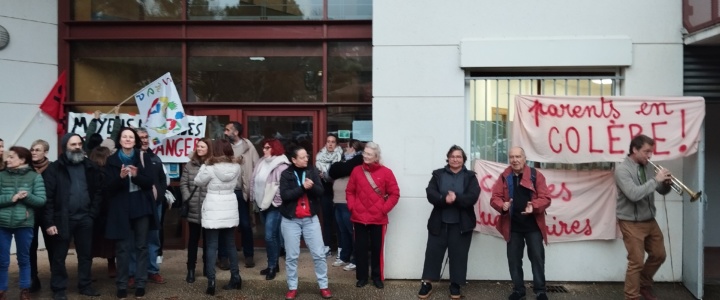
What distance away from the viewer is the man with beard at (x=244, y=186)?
834cm

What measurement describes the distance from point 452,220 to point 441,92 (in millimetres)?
1645

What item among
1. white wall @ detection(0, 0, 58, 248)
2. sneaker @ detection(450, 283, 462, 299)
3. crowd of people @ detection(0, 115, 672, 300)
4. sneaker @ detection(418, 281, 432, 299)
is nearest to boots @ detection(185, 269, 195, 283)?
crowd of people @ detection(0, 115, 672, 300)

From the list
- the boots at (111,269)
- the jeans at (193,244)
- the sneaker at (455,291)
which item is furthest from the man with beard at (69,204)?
the sneaker at (455,291)

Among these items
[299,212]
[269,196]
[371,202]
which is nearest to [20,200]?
[269,196]

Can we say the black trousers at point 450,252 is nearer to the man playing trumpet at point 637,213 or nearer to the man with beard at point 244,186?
the man playing trumpet at point 637,213

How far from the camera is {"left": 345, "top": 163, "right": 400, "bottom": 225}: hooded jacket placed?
24.1 feet

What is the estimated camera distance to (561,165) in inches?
312

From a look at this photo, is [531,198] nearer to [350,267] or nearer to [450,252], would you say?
[450,252]

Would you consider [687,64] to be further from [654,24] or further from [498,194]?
[498,194]

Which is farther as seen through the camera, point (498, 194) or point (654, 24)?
point (654, 24)

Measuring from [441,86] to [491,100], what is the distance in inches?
28.4

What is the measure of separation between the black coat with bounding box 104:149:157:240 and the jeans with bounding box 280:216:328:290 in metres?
1.63

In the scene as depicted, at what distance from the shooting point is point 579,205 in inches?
301

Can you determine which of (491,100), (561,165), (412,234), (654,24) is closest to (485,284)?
(412,234)
